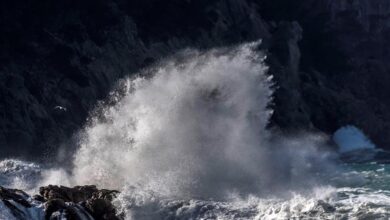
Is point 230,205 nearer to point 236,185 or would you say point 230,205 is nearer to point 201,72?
point 236,185

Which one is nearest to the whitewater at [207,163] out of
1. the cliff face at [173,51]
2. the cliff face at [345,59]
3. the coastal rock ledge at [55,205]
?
the coastal rock ledge at [55,205]

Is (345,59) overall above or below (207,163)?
above

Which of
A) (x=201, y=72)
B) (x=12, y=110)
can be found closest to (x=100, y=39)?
(x=12, y=110)

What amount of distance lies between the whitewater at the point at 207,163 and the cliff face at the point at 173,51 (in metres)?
10.8

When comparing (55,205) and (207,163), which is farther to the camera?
(207,163)

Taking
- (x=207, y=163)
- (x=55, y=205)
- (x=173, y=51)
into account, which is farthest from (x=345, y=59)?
(x=55, y=205)

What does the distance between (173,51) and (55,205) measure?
3000 cm

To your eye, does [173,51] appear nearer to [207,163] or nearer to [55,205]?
[207,163]

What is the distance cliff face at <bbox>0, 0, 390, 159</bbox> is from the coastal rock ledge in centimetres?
1985

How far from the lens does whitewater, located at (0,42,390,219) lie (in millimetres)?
20375

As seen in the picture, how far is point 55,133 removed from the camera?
4100cm

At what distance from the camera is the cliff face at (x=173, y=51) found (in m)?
42.2

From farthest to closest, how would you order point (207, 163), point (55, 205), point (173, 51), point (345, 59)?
point (345, 59)
point (173, 51)
point (207, 163)
point (55, 205)

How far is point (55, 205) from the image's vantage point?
60.1 feet
